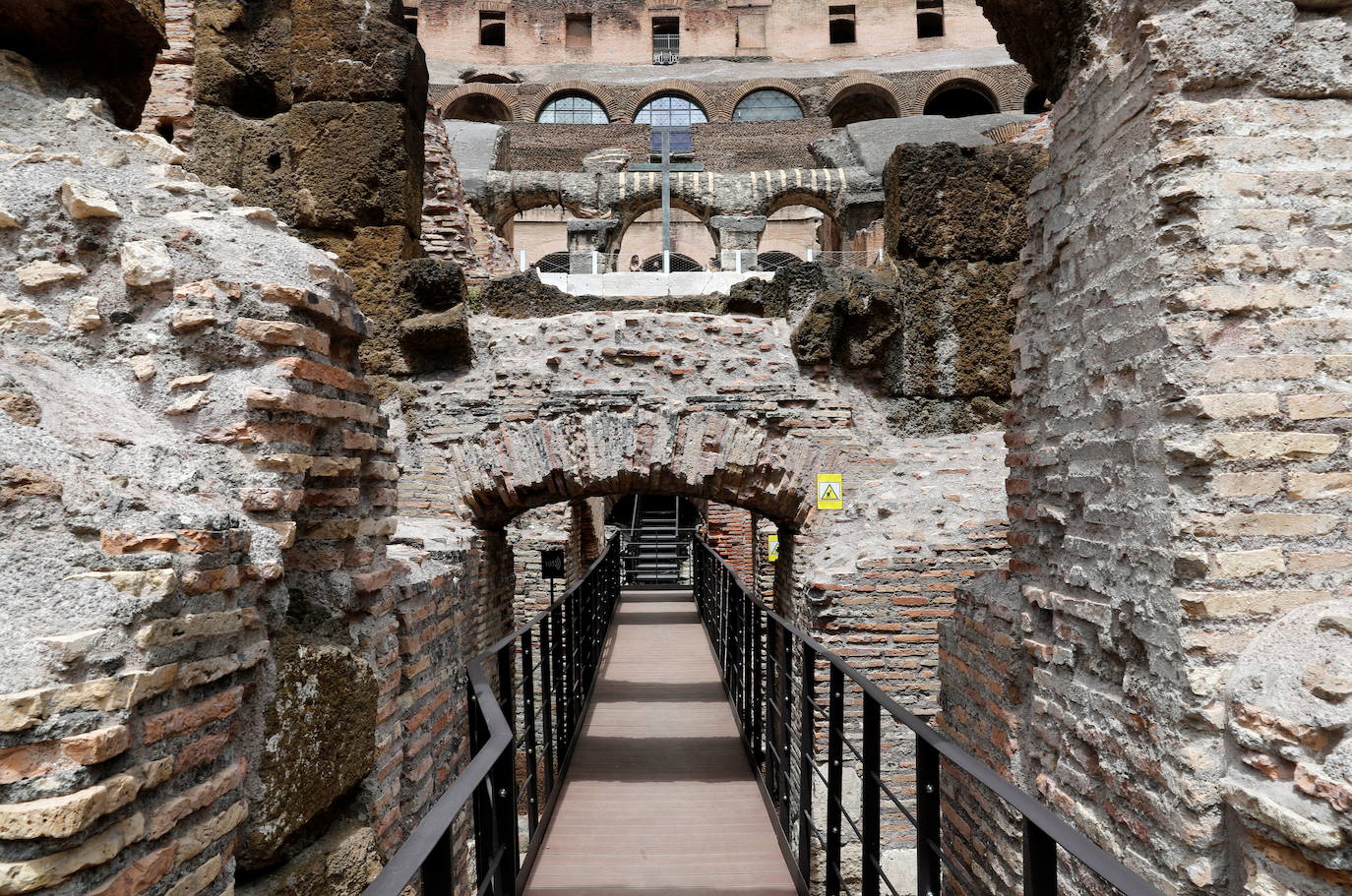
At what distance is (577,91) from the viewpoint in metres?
31.5

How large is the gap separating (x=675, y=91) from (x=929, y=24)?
10.8 metres

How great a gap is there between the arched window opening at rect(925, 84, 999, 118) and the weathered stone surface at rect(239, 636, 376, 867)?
3238cm

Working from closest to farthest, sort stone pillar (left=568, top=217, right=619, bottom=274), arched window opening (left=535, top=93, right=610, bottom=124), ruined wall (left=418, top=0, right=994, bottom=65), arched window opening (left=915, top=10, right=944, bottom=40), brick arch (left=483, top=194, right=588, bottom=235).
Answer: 1. stone pillar (left=568, top=217, right=619, bottom=274)
2. brick arch (left=483, top=194, right=588, bottom=235)
3. arched window opening (left=535, top=93, right=610, bottom=124)
4. ruined wall (left=418, top=0, right=994, bottom=65)
5. arched window opening (left=915, top=10, right=944, bottom=40)

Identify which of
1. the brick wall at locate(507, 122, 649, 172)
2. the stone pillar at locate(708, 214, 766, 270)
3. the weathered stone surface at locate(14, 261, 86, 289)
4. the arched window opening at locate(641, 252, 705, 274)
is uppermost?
the brick wall at locate(507, 122, 649, 172)

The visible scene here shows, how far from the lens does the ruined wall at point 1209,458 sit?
198 cm

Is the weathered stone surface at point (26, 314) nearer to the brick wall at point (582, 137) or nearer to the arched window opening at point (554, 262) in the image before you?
the arched window opening at point (554, 262)

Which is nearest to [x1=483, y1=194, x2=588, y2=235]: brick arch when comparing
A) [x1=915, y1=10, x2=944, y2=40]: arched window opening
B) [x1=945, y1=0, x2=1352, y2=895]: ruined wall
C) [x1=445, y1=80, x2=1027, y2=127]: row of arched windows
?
[x1=445, y1=80, x2=1027, y2=127]: row of arched windows

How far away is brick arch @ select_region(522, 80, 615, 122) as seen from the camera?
31.0 meters

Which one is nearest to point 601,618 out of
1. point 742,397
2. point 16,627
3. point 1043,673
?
point 742,397

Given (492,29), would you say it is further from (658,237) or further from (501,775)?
(501,775)

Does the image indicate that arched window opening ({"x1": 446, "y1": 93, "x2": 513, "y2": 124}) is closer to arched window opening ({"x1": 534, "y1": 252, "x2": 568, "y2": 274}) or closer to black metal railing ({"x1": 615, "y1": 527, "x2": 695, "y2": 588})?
arched window opening ({"x1": 534, "y1": 252, "x2": 568, "y2": 274})

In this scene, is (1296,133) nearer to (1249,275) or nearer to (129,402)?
(1249,275)

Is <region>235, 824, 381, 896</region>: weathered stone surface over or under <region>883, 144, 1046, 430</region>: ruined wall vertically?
under

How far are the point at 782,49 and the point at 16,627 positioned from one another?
35906 mm
